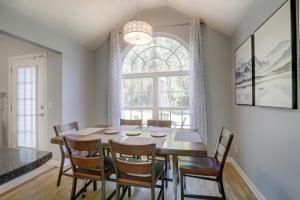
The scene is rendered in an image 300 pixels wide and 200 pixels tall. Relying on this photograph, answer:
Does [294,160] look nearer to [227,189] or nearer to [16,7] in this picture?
[227,189]

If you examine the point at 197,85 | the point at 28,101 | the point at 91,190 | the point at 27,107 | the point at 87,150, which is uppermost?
the point at 197,85

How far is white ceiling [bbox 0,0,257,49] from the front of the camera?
8.36 feet

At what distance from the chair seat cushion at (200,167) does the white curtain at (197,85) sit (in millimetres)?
1303

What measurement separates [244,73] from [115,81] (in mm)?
2476

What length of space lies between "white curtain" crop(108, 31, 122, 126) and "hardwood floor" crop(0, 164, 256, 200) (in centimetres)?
154

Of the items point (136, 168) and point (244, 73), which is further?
point (244, 73)

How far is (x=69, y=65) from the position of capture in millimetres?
3457

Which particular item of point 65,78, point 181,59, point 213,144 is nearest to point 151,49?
point 181,59

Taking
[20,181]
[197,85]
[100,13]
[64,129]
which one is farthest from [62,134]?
[197,85]

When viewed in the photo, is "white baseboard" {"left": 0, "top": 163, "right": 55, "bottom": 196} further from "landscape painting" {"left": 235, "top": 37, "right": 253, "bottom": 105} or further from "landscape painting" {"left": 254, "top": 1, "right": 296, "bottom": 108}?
"landscape painting" {"left": 235, "top": 37, "right": 253, "bottom": 105}

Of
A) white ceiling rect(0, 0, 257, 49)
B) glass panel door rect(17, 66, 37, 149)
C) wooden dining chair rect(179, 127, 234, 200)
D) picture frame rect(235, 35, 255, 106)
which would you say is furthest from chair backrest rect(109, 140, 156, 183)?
glass panel door rect(17, 66, 37, 149)

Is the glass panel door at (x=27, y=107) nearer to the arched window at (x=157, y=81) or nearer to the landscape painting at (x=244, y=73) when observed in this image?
the arched window at (x=157, y=81)

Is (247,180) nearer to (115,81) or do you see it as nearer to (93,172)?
(93,172)

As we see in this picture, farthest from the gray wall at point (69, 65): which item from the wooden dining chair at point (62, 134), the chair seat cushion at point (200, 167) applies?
the chair seat cushion at point (200, 167)
